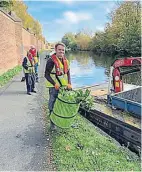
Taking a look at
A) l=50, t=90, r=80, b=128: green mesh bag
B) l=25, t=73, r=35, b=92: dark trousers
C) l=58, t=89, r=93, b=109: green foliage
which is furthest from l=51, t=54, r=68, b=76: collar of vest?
l=25, t=73, r=35, b=92: dark trousers

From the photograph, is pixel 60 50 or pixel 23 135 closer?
pixel 60 50

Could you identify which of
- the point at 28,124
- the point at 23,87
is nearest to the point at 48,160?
the point at 28,124

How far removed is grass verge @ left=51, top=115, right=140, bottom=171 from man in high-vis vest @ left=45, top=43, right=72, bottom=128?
84cm

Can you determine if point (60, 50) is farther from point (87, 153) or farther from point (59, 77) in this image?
point (87, 153)

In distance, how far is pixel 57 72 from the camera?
5.63m

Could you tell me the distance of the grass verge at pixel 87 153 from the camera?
4.42m

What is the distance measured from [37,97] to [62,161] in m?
5.67

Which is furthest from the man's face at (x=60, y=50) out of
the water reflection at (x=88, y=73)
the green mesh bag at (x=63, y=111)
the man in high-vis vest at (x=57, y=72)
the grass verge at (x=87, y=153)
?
the water reflection at (x=88, y=73)

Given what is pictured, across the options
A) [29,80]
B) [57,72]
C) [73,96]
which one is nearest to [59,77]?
[57,72]

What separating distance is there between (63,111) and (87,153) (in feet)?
3.20

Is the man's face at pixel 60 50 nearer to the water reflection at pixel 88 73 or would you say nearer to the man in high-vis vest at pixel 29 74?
the man in high-vis vest at pixel 29 74

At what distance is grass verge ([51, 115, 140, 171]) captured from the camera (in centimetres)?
442

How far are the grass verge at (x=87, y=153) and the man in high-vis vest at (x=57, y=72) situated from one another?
842mm

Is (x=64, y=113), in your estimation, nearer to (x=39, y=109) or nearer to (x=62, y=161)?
(x=62, y=161)
